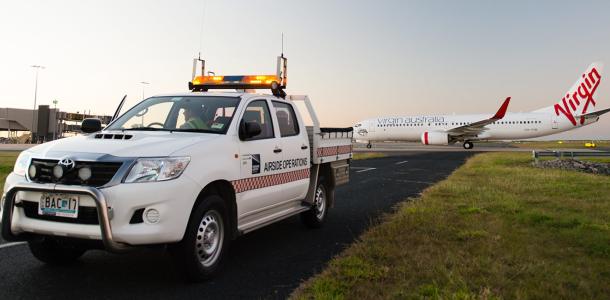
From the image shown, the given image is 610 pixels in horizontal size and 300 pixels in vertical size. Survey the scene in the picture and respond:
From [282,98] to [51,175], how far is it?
341 cm

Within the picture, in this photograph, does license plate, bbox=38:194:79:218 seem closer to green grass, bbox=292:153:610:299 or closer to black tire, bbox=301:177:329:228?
green grass, bbox=292:153:610:299

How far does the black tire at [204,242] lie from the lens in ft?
13.6

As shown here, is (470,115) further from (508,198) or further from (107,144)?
(107,144)

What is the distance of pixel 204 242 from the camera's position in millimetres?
4406

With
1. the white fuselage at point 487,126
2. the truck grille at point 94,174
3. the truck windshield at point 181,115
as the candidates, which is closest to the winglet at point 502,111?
the white fuselage at point 487,126

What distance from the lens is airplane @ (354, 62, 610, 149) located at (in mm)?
41250

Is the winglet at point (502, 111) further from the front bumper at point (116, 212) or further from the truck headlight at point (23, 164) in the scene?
the truck headlight at point (23, 164)

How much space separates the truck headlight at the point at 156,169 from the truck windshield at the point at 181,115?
0.96 m

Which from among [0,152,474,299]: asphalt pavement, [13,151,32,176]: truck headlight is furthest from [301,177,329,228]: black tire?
[13,151,32,176]: truck headlight

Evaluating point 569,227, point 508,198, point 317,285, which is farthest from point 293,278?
point 508,198

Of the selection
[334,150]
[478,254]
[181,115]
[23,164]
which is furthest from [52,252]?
[478,254]

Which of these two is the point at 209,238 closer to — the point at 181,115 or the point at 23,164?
the point at 181,115

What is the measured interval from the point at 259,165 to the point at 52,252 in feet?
7.97

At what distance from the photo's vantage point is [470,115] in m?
42.3
